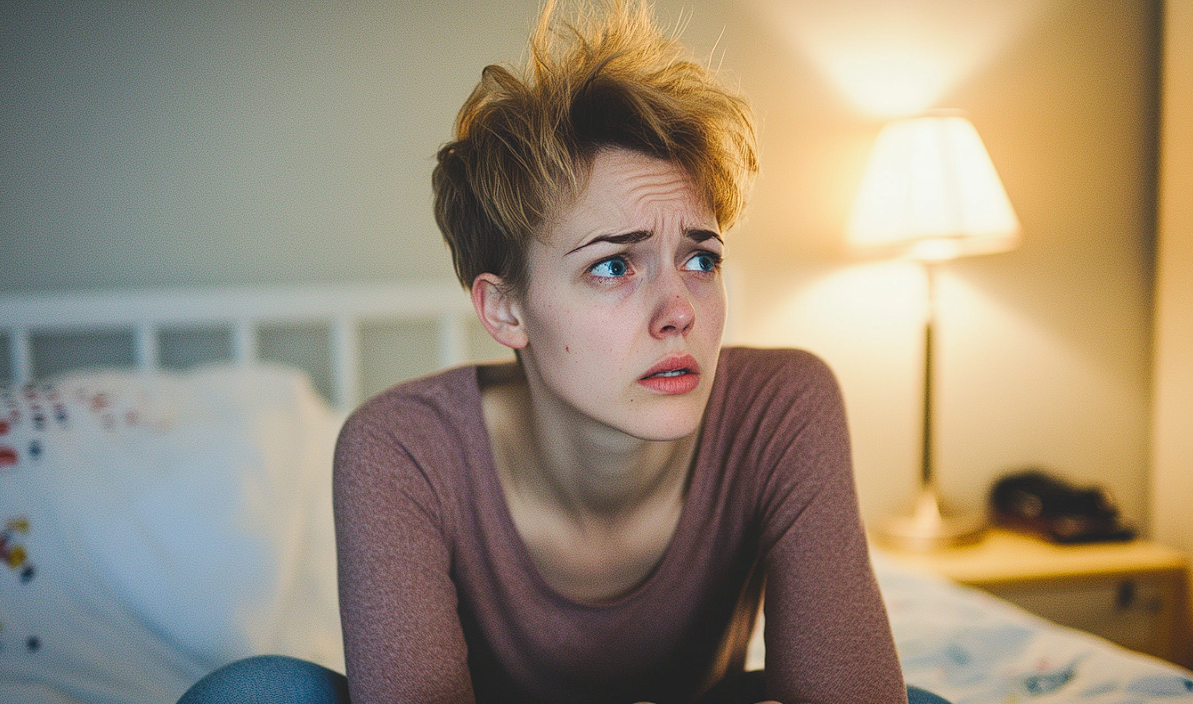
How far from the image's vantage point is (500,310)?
2.93 ft

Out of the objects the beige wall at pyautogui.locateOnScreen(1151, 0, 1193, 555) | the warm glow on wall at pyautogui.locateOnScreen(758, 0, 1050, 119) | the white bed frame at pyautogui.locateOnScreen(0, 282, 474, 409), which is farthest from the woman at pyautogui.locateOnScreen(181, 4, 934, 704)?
the beige wall at pyautogui.locateOnScreen(1151, 0, 1193, 555)

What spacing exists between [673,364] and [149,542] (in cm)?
82

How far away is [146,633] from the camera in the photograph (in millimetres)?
1078

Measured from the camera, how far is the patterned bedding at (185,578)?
1.00 m

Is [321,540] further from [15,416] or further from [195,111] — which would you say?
[195,111]

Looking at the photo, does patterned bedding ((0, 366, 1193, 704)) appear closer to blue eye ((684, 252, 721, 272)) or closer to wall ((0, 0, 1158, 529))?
wall ((0, 0, 1158, 529))

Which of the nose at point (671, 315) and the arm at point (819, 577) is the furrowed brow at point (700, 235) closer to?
the nose at point (671, 315)

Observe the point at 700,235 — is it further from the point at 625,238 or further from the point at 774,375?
the point at 774,375

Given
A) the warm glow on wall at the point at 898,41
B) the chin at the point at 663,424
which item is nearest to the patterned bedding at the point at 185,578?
the chin at the point at 663,424

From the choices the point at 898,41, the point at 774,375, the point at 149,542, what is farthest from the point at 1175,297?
the point at 149,542

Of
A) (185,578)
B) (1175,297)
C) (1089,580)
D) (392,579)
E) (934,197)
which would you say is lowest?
(1089,580)

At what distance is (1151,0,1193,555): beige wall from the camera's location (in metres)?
1.94

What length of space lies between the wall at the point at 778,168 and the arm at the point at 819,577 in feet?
2.91

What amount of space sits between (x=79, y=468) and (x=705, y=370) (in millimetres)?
959
